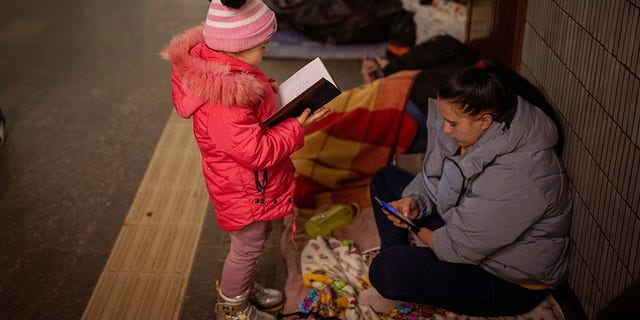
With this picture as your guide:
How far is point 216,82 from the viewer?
1767 millimetres

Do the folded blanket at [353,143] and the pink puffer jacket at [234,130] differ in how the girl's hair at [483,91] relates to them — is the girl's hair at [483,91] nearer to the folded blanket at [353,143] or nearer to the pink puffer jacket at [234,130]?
the pink puffer jacket at [234,130]

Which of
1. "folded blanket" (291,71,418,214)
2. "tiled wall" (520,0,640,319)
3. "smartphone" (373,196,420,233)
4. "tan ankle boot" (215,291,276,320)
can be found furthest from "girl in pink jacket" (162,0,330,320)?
"tiled wall" (520,0,640,319)

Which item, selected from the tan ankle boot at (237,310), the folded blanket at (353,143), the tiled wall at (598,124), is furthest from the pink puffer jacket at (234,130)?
the tiled wall at (598,124)

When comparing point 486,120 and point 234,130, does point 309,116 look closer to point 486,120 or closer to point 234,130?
point 234,130

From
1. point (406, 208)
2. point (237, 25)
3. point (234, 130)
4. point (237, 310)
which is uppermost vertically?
point (237, 25)

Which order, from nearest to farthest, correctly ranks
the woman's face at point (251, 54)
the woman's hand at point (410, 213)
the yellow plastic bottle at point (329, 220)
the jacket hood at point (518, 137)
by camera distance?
the woman's face at point (251, 54)
the jacket hood at point (518, 137)
the woman's hand at point (410, 213)
the yellow plastic bottle at point (329, 220)

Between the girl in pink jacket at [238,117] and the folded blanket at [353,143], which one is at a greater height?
the girl in pink jacket at [238,117]

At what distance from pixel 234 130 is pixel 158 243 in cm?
108

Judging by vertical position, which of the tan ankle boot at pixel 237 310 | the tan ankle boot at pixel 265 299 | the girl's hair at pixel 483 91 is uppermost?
the girl's hair at pixel 483 91

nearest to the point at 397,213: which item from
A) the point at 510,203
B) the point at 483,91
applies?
the point at 510,203

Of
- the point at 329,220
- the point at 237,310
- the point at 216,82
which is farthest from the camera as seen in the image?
the point at 329,220

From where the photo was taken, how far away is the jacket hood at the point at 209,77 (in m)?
1.77

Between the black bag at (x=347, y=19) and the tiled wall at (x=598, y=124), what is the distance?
1.96 m

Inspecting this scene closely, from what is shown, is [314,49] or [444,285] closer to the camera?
[444,285]
